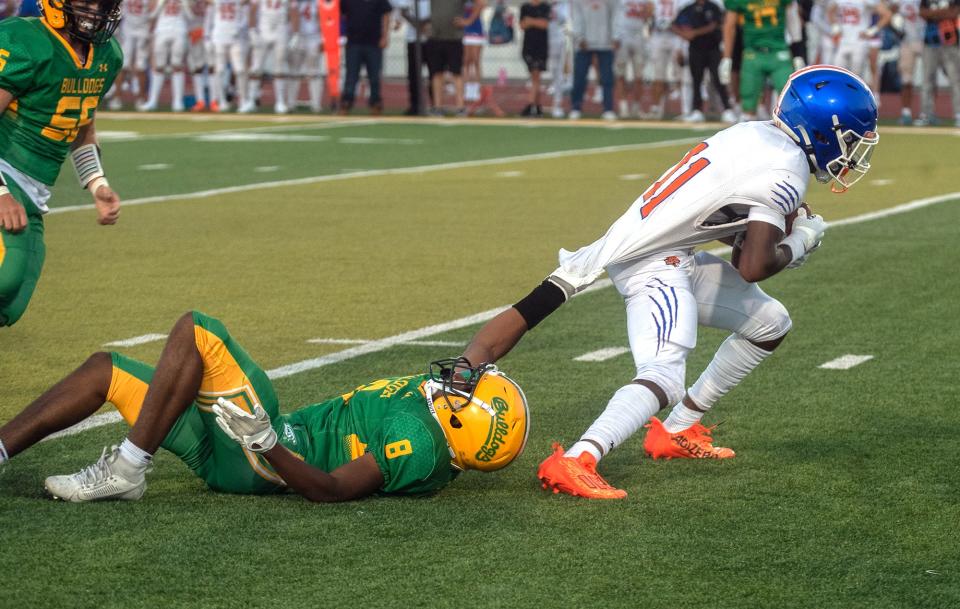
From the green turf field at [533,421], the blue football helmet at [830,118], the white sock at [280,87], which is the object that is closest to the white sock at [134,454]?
the green turf field at [533,421]

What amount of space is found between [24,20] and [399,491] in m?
2.28

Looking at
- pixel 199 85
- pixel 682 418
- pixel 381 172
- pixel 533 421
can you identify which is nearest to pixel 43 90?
pixel 533 421

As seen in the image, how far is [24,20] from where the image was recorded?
583 cm

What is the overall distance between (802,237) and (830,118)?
399mm

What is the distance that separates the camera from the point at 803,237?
5.30m

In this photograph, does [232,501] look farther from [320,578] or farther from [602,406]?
[602,406]

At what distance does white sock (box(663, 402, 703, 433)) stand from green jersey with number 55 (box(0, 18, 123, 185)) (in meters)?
2.44

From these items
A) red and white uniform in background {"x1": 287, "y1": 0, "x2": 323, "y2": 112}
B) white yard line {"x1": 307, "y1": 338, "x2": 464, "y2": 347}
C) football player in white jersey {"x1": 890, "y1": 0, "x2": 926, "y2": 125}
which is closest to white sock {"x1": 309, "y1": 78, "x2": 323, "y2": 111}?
red and white uniform in background {"x1": 287, "y1": 0, "x2": 323, "y2": 112}

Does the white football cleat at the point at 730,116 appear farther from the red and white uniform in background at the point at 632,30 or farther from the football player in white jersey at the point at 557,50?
the football player in white jersey at the point at 557,50

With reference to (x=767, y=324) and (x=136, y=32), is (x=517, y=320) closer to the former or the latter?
(x=767, y=324)

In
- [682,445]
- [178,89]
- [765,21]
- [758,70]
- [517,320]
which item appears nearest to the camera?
[517,320]

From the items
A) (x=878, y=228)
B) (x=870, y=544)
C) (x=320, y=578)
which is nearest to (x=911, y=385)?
(x=870, y=544)

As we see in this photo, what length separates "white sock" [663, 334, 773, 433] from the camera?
18.9 ft

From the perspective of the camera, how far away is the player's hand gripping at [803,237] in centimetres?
526
